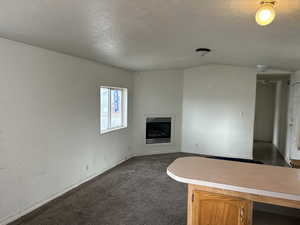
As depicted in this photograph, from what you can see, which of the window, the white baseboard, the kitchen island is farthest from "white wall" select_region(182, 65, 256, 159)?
the kitchen island

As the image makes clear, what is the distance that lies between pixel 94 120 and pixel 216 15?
3.12 metres

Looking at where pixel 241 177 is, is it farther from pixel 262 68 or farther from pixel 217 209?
pixel 262 68

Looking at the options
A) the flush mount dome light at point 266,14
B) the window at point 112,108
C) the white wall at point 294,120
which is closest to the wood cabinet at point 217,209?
the flush mount dome light at point 266,14

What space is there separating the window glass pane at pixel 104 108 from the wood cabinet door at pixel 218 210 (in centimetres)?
339

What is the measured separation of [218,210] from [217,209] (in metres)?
0.01

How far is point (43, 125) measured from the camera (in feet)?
10.2

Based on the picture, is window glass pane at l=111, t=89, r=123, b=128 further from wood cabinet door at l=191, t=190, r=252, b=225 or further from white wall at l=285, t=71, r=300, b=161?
white wall at l=285, t=71, r=300, b=161

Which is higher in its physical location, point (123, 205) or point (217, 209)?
point (217, 209)

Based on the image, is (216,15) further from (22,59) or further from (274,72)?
(274,72)

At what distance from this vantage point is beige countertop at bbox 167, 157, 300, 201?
1.54m

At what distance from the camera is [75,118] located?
3770 mm

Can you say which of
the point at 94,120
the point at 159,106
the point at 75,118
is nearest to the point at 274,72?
the point at 159,106

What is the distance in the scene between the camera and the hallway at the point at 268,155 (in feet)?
18.2

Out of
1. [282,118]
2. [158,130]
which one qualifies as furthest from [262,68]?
[158,130]
